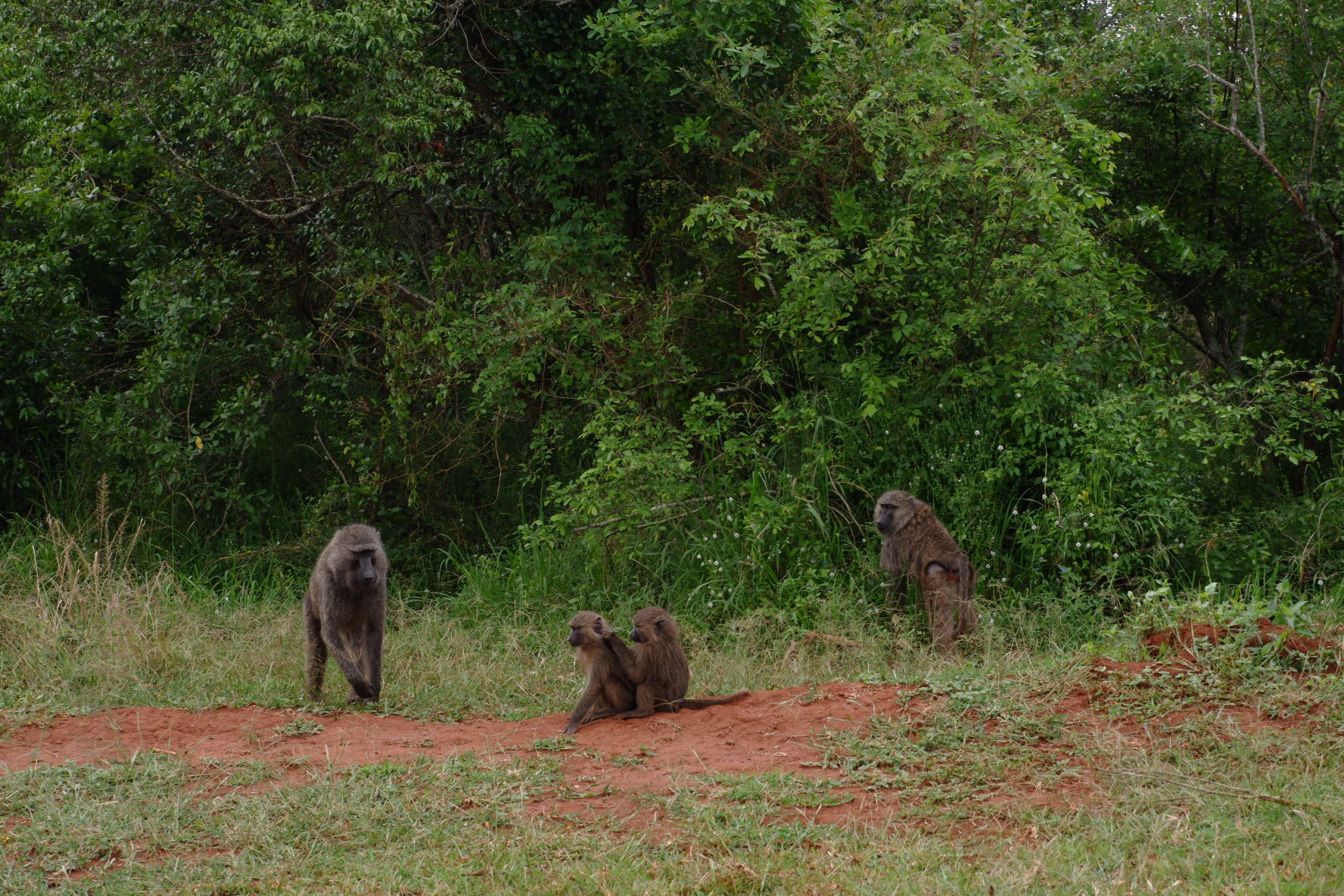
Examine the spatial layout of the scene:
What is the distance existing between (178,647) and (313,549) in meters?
2.91

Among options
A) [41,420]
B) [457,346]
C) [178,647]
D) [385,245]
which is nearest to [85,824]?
Result: [178,647]

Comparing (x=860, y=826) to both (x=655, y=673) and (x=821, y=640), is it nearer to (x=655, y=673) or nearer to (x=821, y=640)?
(x=655, y=673)

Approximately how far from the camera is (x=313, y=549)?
11031 mm

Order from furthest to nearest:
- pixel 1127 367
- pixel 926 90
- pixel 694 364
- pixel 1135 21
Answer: pixel 1135 21
pixel 694 364
pixel 1127 367
pixel 926 90

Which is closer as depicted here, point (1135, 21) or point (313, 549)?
point (313, 549)

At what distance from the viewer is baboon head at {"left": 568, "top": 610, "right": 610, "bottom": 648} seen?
21.7 feet

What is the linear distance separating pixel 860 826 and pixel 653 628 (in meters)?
2.16

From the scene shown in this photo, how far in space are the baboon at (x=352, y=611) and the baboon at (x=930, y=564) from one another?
3031mm

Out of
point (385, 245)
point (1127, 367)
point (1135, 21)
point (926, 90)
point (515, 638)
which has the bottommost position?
point (515, 638)

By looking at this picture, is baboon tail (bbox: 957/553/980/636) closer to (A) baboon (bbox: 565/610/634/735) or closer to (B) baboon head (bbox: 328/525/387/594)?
(A) baboon (bbox: 565/610/634/735)

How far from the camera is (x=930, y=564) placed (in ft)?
25.8

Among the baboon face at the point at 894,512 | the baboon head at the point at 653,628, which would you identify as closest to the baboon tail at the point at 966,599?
the baboon face at the point at 894,512

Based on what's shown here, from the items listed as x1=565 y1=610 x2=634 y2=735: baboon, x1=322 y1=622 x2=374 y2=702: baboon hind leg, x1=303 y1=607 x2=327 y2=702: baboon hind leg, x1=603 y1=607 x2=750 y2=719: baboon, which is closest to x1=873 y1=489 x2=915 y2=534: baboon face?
x1=603 y1=607 x2=750 y2=719: baboon

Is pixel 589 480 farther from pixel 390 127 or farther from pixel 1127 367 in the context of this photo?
pixel 1127 367
